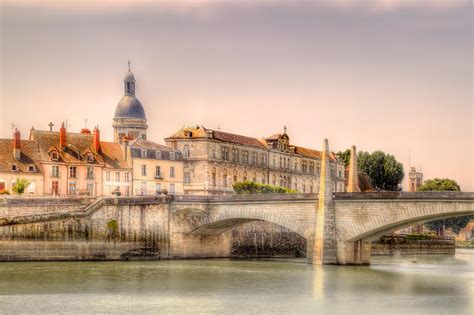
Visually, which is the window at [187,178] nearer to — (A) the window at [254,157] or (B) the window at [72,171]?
(A) the window at [254,157]

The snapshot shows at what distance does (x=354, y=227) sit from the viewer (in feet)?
213

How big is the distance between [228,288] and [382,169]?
76630 millimetres

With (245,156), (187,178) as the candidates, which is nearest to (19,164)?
(187,178)

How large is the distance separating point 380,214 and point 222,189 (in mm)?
33007

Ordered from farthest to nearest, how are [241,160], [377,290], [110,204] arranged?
[241,160]
[110,204]
[377,290]

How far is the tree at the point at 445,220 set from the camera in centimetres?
12338

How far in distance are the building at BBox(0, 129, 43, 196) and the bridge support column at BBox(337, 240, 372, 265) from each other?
87.3 ft

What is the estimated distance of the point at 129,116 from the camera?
415 feet

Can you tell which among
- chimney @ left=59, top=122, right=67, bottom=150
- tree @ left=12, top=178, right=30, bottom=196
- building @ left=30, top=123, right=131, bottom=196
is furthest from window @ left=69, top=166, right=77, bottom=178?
tree @ left=12, top=178, right=30, bottom=196

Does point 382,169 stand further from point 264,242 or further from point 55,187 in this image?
point 55,187

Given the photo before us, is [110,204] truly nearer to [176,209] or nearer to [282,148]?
[176,209]

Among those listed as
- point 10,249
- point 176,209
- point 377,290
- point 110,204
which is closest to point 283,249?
point 176,209

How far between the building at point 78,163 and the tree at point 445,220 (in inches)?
1951

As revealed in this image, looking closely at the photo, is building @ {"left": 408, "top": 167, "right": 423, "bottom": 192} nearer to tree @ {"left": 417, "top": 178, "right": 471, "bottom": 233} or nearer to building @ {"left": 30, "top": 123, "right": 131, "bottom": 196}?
tree @ {"left": 417, "top": 178, "right": 471, "bottom": 233}
